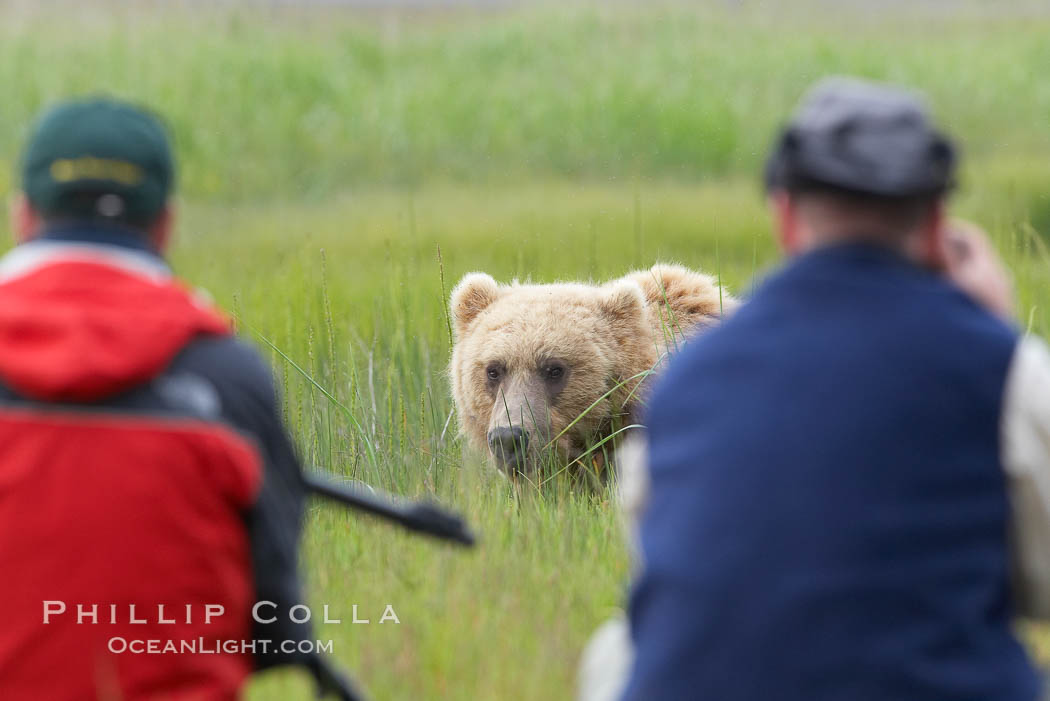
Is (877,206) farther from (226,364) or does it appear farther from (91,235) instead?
(91,235)

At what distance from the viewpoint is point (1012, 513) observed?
211 centimetres

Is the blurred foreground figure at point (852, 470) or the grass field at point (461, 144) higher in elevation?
the blurred foreground figure at point (852, 470)

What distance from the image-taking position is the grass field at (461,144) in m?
6.70

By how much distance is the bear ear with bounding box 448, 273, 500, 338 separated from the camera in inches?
229

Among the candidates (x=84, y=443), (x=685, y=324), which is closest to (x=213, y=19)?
(x=685, y=324)

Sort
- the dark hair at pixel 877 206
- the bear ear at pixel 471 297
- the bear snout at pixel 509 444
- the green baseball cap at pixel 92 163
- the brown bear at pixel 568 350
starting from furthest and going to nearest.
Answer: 1. the bear ear at pixel 471 297
2. the brown bear at pixel 568 350
3. the bear snout at pixel 509 444
4. the green baseball cap at pixel 92 163
5. the dark hair at pixel 877 206

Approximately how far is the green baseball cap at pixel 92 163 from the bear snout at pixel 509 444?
303 centimetres

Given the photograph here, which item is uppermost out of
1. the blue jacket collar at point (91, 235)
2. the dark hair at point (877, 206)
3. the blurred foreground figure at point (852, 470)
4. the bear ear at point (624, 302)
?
the dark hair at point (877, 206)

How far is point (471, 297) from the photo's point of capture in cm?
588

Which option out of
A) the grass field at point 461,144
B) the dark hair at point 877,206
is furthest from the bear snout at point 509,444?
the dark hair at point 877,206

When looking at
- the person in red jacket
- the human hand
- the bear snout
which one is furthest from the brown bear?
the person in red jacket

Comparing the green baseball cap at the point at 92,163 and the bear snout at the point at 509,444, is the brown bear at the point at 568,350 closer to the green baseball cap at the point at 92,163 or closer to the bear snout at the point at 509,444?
the bear snout at the point at 509,444

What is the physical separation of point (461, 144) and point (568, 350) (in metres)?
12.1

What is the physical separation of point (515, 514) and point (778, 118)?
13.6m
